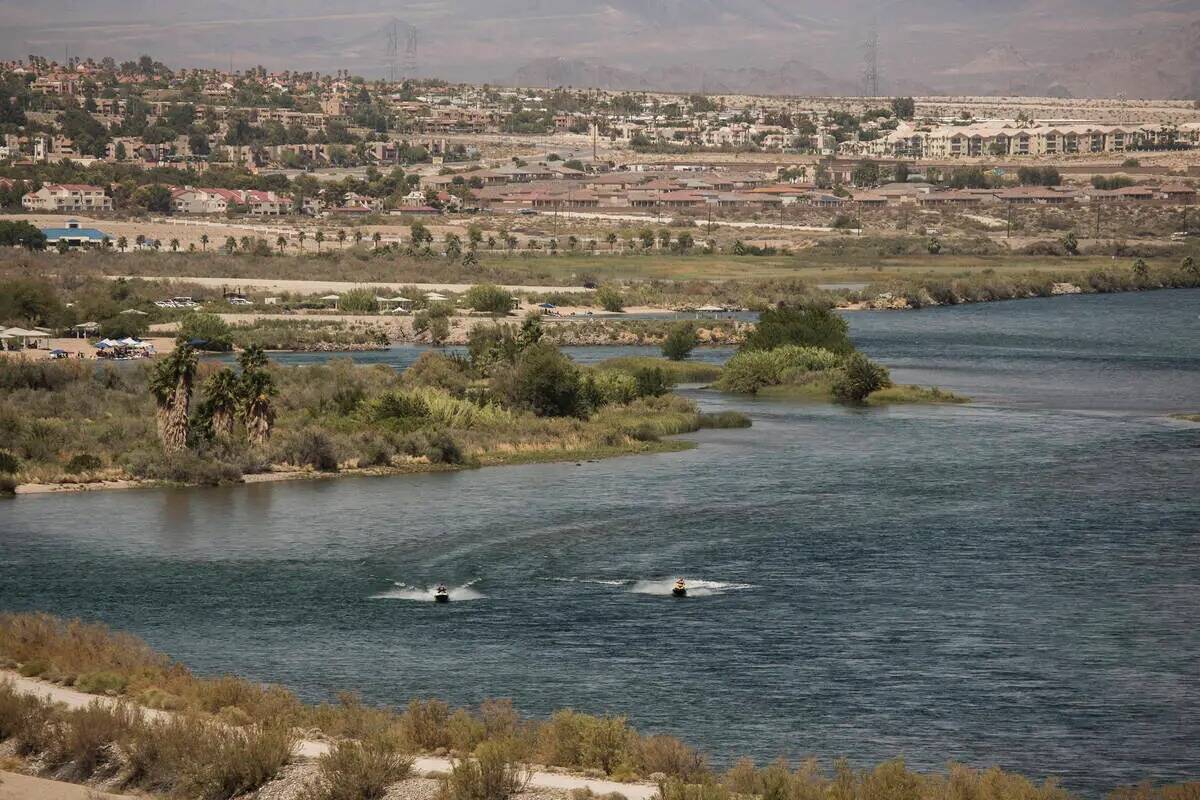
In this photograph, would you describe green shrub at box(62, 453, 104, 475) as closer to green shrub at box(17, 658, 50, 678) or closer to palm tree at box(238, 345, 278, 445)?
palm tree at box(238, 345, 278, 445)

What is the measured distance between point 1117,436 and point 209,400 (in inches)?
1260

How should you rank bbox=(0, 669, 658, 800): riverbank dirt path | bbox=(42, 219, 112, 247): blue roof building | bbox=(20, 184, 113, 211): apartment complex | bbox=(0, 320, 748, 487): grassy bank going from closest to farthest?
bbox=(0, 669, 658, 800): riverbank dirt path
bbox=(0, 320, 748, 487): grassy bank
bbox=(42, 219, 112, 247): blue roof building
bbox=(20, 184, 113, 211): apartment complex

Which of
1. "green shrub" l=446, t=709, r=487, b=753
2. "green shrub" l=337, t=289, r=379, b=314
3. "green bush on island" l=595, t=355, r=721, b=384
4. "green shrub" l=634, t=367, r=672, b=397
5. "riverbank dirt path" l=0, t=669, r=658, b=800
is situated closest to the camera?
"riverbank dirt path" l=0, t=669, r=658, b=800

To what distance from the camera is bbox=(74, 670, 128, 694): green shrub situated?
31953mm

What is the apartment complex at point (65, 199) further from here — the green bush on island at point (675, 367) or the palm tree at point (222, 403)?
the palm tree at point (222, 403)

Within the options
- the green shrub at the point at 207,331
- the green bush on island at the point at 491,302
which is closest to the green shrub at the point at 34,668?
the green shrub at the point at 207,331

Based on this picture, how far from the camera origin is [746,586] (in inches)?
1743

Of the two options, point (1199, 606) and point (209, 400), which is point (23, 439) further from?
point (1199, 606)

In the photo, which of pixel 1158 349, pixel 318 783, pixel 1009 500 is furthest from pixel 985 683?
pixel 1158 349

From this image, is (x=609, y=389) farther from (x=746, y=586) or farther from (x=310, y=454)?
(x=746, y=586)

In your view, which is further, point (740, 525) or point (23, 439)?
point (23, 439)

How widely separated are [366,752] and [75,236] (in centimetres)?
13202

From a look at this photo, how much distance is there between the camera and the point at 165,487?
188 feet

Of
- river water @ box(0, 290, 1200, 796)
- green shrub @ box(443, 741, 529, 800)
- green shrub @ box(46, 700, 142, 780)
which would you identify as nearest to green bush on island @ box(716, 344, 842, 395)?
river water @ box(0, 290, 1200, 796)
